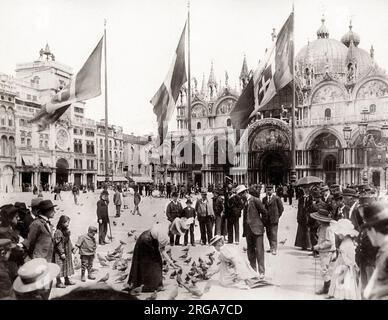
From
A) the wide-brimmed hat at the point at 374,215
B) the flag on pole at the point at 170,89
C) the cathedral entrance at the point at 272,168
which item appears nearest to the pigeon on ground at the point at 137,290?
the wide-brimmed hat at the point at 374,215

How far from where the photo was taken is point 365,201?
7.01m

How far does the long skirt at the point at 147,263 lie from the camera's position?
6.86 meters

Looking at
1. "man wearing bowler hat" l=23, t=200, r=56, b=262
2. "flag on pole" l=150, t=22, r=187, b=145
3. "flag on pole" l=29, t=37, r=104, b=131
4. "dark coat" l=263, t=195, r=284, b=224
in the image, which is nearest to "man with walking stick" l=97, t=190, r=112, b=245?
"flag on pole" l=29, t=37, r=104, b=131

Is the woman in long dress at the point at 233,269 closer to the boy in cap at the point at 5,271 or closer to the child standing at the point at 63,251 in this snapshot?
the child standing at the point at 63,251

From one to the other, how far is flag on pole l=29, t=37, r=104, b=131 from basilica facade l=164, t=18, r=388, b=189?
1775 centimetres

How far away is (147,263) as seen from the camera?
690 cm

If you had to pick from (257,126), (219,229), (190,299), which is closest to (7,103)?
(219,229)

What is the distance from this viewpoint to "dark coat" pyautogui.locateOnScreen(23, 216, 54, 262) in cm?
662

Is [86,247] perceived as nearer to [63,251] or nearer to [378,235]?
[63,251]

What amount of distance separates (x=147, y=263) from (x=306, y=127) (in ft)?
91.2

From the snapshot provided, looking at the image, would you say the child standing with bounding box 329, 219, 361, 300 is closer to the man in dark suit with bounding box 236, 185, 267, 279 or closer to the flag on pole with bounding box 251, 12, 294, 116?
the man in dark suit with bounding box 236, 185, 267, 279
